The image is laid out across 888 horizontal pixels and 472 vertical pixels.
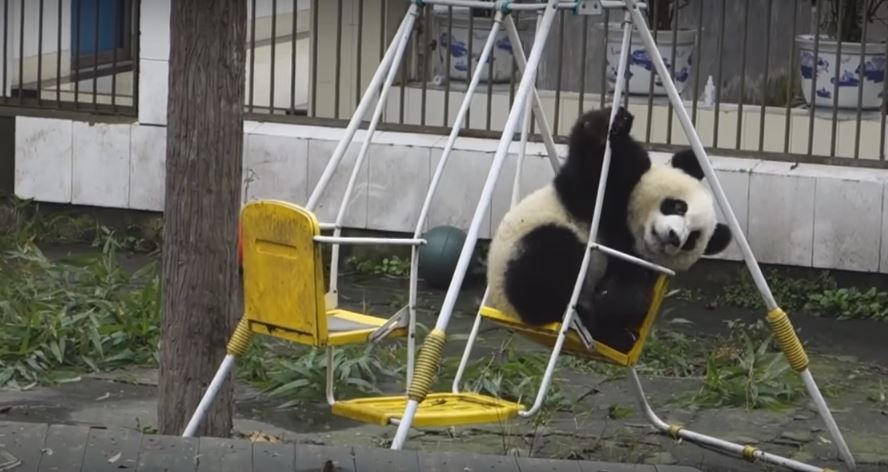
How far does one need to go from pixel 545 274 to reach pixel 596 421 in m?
1.12

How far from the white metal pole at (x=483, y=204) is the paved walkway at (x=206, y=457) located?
246mm

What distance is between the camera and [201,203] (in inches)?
221

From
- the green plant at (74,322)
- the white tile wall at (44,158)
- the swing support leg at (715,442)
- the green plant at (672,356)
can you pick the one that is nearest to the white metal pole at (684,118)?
the swing support leg at (715,442)

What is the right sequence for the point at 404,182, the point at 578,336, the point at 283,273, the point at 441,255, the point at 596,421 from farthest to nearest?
1. the point at 404,182
2. the point at 441,255
3. the point at 596,421
4. the point at 578,336
5. the point at 283,273

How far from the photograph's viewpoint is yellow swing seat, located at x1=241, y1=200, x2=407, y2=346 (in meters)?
5.30

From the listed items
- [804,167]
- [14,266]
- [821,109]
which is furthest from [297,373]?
[821,109]

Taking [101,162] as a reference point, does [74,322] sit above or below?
below

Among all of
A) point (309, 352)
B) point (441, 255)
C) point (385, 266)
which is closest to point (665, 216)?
point (309, 352)

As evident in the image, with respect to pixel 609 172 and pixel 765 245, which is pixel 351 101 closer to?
pixel 765 245

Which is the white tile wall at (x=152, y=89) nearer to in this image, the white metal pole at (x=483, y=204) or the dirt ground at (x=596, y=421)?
the dirt ground at (x=596, y=421)

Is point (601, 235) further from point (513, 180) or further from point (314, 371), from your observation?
point (513, 180)

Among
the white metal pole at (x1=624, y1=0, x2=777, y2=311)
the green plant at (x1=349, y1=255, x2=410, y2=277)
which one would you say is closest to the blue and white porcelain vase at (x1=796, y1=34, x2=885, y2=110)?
the green plant at (x1=349, y1=255, x2=410, y2=277)

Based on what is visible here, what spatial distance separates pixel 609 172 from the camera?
579cm

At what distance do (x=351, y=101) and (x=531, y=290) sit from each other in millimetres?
4750
